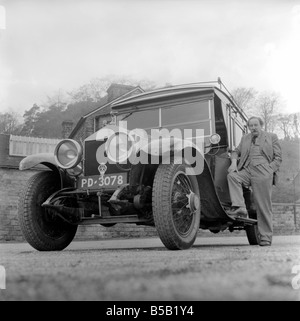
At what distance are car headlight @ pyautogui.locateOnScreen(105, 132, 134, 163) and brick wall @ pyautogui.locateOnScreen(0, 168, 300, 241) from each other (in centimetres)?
903

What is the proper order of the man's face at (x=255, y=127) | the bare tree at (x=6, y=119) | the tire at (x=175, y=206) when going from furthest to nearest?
the man's face at (x=255, y=127) → the bare tree at (x=6, y=119) → the tire at (x=175, y=206)

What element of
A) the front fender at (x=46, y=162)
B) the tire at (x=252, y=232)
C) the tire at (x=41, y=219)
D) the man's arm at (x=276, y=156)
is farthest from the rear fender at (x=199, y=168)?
the tire at (x=252, y=232)

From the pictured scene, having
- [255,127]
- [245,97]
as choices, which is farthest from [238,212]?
[245,97]

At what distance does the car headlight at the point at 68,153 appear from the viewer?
378 cm

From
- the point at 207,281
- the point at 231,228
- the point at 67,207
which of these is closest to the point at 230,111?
the point at 231,228

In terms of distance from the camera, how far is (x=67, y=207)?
3.70 m

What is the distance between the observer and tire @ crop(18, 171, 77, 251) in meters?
3.71

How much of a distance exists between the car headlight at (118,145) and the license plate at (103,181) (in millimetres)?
137

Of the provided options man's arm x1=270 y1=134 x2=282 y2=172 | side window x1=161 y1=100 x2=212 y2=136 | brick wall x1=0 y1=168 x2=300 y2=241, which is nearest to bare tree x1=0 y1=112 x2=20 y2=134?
side window x1=161 y1=100 x2=212 y2=136

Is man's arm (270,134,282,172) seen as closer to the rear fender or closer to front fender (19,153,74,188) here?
the rear fender

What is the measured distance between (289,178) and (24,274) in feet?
50.6

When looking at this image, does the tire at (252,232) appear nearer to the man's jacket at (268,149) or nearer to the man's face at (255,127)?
the man's jacket at (268,149)
